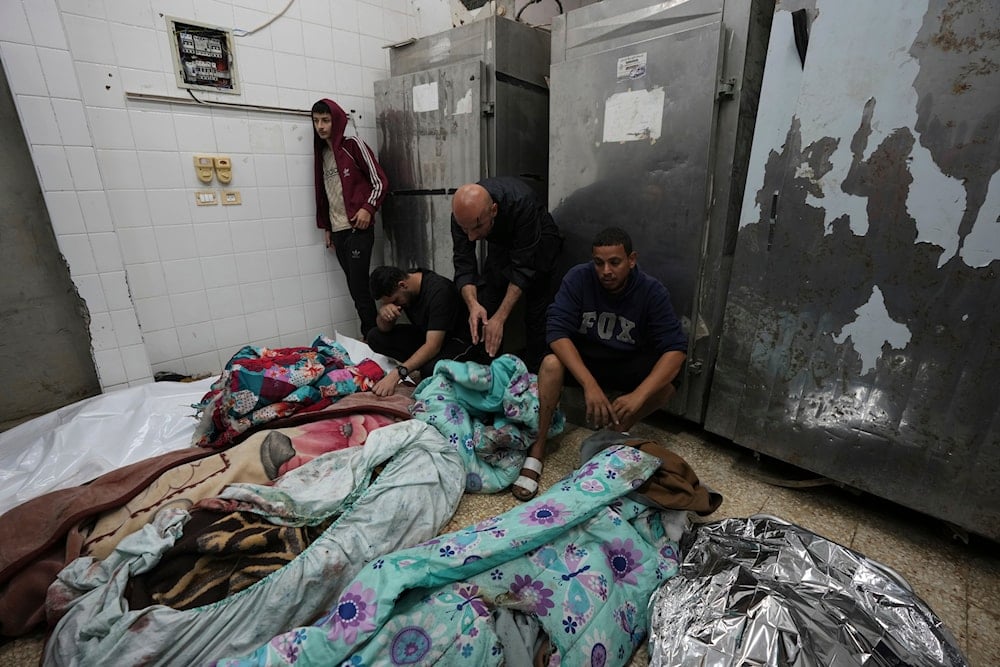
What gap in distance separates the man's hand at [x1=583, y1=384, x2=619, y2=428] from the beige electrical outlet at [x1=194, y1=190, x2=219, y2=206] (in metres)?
2.17

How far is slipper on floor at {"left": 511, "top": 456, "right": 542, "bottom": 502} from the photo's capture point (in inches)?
65.8

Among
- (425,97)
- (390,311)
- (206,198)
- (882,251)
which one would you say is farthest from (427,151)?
(882,251)

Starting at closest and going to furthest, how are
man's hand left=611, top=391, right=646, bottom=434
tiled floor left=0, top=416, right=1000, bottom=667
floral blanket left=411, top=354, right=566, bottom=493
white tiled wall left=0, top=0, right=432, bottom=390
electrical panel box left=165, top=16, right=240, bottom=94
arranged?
tiled floor left=0, top=416, right=1000, bottom=667 < man's hand left=611, top=391, right=646, bottom=434 < floral blanket left=411, top=354, right=566, bottom=493 < white tiled wall left=0, top=0, right=432, bottom=390 < electrical panel box left=165, top=16, right=240, bottom=94

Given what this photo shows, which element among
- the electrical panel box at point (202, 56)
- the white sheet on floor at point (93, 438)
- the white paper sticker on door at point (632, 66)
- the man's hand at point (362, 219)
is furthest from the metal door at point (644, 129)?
the white sheet on floor at point (93, 438)

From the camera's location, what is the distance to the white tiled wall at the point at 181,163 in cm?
189

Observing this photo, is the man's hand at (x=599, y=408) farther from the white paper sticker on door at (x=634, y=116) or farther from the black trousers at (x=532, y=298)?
the white paper sticker on door at (x=634, y=116)

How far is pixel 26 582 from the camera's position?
1193 millimetres

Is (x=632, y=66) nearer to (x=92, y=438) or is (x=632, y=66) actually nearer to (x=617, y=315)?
(x=617, y=315)

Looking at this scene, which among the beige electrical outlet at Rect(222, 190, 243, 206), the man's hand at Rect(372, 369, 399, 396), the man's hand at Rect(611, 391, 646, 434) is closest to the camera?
the man's hand at Rect(611, 391, 646, 434)

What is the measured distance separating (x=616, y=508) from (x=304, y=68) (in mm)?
2717

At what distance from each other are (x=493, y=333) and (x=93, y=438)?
1608mm

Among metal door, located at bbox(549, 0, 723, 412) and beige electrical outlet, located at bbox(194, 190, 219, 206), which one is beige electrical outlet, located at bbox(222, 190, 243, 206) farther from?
metal door, located at bbox(549, 0, 723, 412)

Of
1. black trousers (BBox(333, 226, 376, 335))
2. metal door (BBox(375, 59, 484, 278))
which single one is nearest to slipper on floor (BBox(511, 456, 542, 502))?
metal door (BBox(375, 59, 484, 278))

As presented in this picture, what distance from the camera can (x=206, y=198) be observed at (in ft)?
8.06
